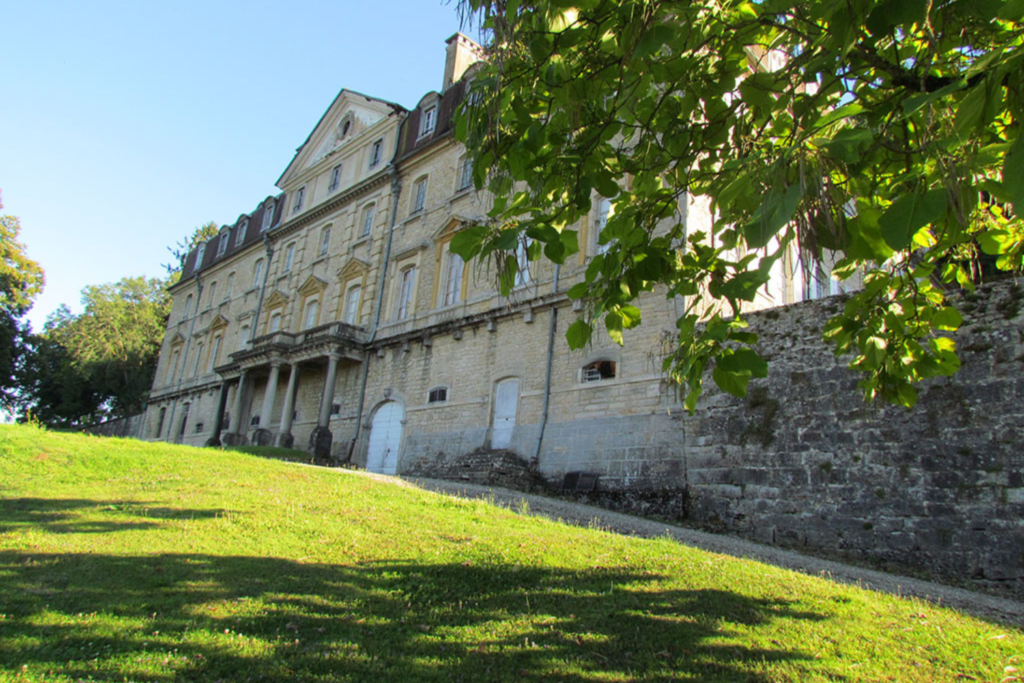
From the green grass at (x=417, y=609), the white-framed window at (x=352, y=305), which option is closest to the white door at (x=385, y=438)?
the white-framed window at (x=352, y=305)

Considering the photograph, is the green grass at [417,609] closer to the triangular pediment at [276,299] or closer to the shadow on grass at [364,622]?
the shadow on grass at [364,622]

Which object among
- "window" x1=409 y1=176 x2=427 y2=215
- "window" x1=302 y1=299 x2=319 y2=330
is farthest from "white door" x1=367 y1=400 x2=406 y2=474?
"window" x1=302 y1=299 x2=319 y2=330

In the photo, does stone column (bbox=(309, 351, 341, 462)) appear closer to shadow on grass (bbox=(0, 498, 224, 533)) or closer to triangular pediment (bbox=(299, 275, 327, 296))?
triangular pediment (bbox=(299, 275, 327, 296))

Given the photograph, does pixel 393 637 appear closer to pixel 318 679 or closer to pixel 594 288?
pixel 318 679

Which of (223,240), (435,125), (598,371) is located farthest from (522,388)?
(223,240)

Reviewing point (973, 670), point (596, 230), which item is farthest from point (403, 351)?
point (973, 670)

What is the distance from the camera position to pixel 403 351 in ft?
63.5

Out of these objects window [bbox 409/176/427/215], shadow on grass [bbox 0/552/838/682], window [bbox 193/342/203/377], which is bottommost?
shadow on grass [bbox 0/552/838/682]

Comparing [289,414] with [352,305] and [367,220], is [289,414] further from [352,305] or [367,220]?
[367,220]

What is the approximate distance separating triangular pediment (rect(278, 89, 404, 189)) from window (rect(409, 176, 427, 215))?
14.7 feet

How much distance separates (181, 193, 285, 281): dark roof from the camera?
31.0m

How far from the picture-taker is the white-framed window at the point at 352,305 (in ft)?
73.2

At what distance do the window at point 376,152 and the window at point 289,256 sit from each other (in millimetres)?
5990

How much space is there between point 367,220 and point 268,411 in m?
8.18
